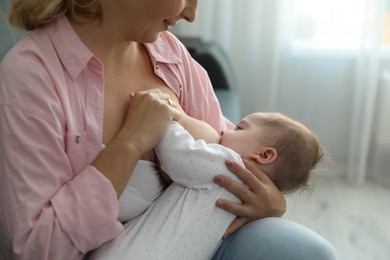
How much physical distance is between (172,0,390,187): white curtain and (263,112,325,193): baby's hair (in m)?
1.64

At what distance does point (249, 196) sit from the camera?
49.9 inches

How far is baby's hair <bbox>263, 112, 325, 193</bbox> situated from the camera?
134 centimetres

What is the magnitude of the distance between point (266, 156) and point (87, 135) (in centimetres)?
43

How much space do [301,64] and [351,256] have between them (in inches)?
43.1

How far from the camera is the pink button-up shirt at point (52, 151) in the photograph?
107cm

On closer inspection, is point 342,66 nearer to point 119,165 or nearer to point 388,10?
point 388,10

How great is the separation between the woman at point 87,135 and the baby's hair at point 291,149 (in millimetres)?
60

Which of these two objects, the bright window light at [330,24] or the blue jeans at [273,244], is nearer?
the blue jeans at [273,244]

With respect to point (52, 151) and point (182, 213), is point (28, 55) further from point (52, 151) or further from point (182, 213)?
point (182, 213)

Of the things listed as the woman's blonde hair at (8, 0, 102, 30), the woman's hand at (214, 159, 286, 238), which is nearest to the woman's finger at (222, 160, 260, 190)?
the woman's hand at (214, 159, 286, 238)

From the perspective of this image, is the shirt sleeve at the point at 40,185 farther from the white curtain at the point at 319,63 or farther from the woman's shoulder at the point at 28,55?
the white curtain at the point at 319,63

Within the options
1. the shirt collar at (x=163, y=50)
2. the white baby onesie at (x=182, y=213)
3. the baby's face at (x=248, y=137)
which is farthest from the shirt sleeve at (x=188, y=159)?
the shirt collar at (x=163, y=50)

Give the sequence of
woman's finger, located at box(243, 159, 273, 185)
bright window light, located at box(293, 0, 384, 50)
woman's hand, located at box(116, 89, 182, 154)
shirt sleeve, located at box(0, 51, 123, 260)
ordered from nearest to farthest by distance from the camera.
A: shirt sleeve, located at box(0, 51, 123, 260) → woman's hand, located at box(116, 89, 182, 154) → woman's finger, located at box(243, 159, 273, 185) → bright window light, located at box(293, 0, 384, 50)

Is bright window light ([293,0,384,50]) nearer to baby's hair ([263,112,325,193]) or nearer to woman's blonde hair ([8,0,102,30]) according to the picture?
baby's hair ([263,112,325,193])
